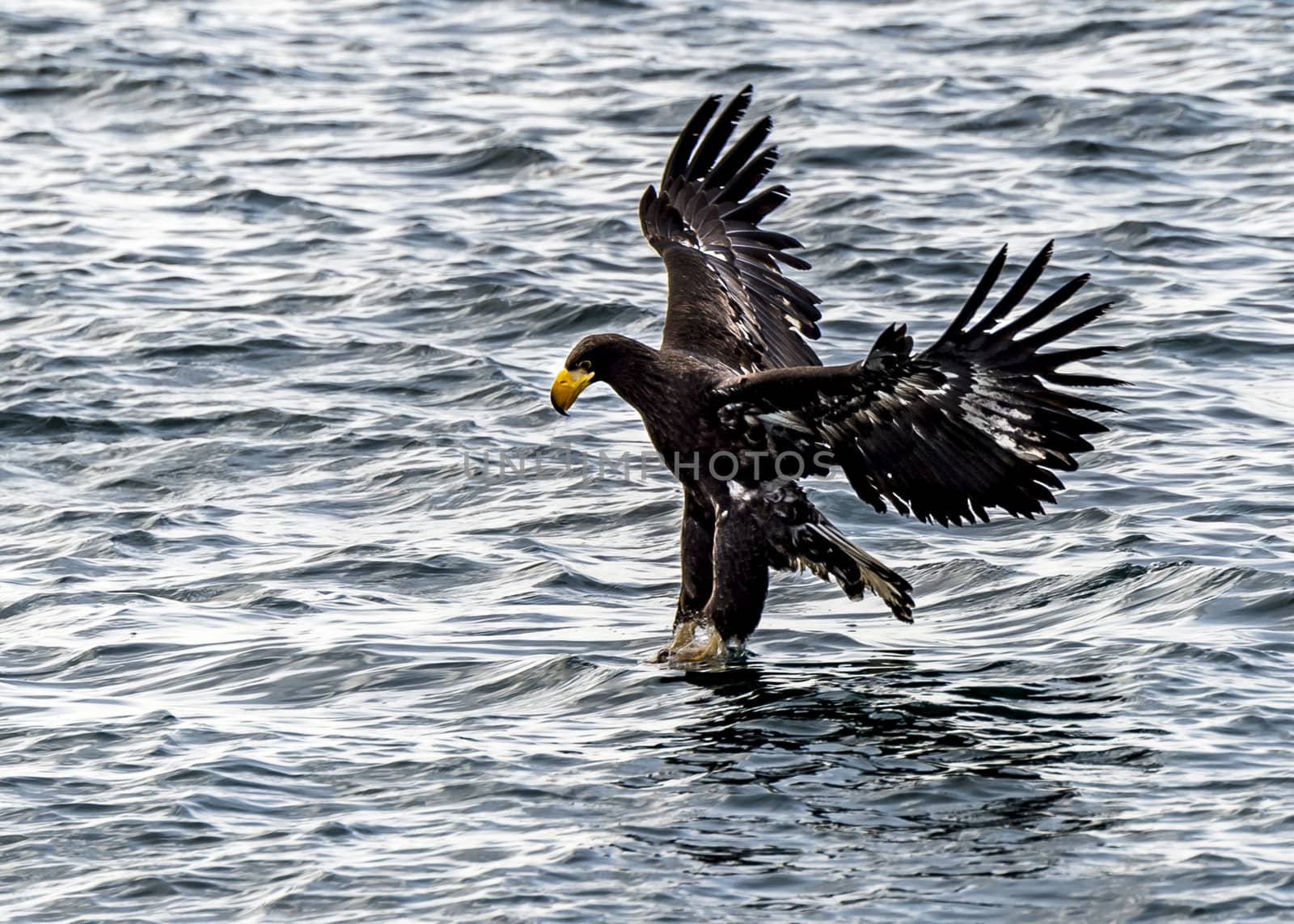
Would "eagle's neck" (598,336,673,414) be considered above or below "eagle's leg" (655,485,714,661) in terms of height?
above

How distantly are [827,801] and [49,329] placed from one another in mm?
7963

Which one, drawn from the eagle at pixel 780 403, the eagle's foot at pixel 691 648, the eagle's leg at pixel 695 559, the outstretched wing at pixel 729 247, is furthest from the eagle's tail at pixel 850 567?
the outstretched wing at pixel 729 247

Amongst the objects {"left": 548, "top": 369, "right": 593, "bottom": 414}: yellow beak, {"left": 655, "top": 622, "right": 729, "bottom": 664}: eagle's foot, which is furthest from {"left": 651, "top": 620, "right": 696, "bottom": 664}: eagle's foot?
{"left": 548, "top": 369, "right": 593, "bottom": 414}: yellow beak

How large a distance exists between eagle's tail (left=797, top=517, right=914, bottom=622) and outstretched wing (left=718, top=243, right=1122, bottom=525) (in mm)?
423

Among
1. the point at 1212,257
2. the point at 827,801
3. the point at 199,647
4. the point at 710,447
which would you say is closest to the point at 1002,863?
the point at 827,801

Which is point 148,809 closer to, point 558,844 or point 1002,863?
point 558,844

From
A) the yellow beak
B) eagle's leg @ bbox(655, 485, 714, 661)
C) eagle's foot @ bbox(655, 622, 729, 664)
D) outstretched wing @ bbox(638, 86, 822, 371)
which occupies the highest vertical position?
outstretched wing @ bbox(638, 86, 822, 371)

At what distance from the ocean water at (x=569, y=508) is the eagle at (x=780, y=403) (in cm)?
40

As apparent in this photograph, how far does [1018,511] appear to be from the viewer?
7.28m

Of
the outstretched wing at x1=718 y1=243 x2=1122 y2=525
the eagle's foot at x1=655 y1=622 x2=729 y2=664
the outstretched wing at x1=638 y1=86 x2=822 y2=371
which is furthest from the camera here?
the outstretched wing at x1=638 y1=86 x2=822 y2=371

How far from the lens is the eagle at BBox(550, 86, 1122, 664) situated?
696 centimetres

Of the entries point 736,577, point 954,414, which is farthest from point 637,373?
point 954,414

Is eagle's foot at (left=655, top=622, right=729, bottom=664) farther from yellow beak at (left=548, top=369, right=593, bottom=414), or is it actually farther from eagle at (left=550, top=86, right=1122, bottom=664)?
yellow beak at (left=548, top=369, right=593, bottom=414)

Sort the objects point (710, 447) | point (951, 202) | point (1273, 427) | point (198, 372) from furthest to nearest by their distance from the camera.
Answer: point (951, 202), point (198, 372), point (1273, 427), point (710, 447)
